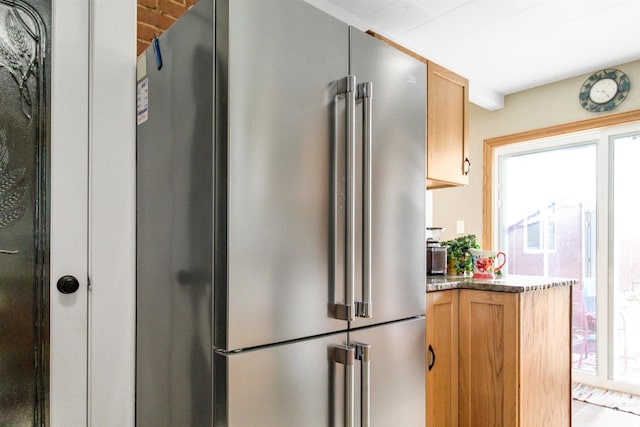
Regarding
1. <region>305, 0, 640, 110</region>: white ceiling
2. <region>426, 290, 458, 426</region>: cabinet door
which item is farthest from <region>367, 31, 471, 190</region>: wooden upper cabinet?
<region>426, 290, 458, 426</region>: cabinet door

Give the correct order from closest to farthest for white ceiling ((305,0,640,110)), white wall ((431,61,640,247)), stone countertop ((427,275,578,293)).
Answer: stone countertop ((427,275,578,293))
white ceiling ((305,0,640,110))
white wall ((431,61,640,247))

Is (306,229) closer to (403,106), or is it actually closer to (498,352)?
(403,106)

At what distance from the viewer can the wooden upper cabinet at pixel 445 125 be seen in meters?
2.46

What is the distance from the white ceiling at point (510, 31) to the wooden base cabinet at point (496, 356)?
5.53 ft

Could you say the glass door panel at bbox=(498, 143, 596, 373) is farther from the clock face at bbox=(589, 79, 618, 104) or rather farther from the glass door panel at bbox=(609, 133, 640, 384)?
the clock face at bbox=(589, 79, 618, 104)

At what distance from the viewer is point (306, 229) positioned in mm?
1176

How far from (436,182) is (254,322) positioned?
1878 mm

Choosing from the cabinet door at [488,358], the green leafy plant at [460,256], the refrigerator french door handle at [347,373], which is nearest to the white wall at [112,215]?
the refrigerator french door handle at [347,373]

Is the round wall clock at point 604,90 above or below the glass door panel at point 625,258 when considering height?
above

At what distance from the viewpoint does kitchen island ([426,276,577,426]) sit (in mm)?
1998

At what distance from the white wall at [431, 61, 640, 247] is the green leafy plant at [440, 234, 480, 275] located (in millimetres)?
1731

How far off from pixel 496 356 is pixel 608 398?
2.00 metres

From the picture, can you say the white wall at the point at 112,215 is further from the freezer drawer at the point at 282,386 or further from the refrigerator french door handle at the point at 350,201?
the refrigerator french door handle at the point at 350,201

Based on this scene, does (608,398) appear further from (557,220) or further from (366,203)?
(366,203)
